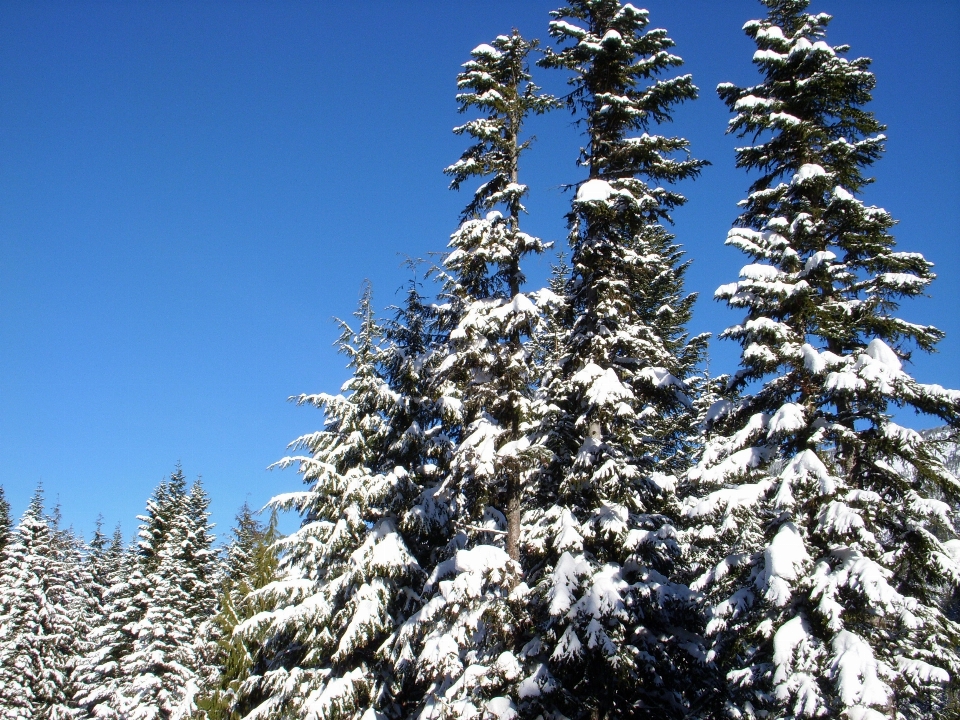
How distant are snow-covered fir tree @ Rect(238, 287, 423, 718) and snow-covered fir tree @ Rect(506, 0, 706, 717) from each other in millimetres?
4439

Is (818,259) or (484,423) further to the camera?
(484,423)

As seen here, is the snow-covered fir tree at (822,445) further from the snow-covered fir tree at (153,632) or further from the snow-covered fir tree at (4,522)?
the snow-covered fir tree at (4,522)

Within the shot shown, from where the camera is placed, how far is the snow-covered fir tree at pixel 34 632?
3550cm

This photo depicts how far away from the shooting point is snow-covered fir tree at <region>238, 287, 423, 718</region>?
1811 centimetres

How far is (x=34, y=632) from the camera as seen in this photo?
36844 mm

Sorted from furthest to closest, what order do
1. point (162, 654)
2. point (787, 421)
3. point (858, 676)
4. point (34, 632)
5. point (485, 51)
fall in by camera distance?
point (34, 632), point (162, 654), point (485, 51), point (787, 421), point (858, 676)

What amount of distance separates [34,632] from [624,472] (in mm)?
37086

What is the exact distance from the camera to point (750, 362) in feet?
44.6

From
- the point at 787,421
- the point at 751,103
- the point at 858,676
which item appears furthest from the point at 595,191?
the point at 858,676

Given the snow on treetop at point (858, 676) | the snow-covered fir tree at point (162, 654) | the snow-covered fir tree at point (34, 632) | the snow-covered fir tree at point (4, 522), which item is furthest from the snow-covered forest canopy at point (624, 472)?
the snow-covered fir tree at point (4, 522)

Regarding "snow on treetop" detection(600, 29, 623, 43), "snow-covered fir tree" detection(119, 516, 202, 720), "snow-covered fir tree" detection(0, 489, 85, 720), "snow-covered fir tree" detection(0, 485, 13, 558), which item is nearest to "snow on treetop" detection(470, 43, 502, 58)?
"snow on treetop" detection(600, 29, 623, 43)

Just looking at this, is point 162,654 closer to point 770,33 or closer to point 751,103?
point 751,103

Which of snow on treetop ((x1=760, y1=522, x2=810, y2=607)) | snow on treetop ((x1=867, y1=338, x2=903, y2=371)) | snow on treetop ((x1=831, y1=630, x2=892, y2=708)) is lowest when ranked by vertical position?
snow on treetop ((x1=831, y1=630, x2=892, y2=708))

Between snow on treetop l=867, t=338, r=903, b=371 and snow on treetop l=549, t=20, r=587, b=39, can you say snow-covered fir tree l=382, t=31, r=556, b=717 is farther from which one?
snow on treetop l=867, t=338, r=903, b=371
